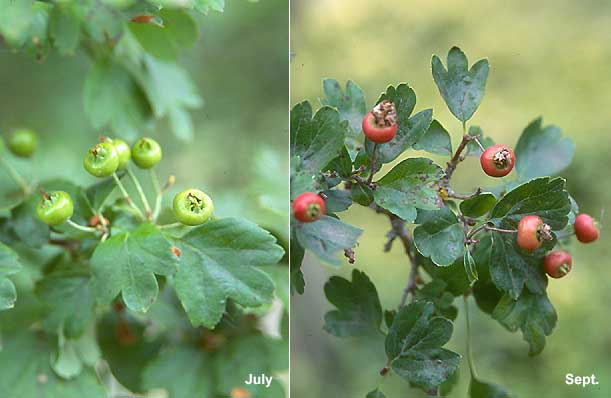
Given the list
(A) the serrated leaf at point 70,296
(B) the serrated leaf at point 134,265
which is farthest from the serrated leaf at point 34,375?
(B) the serrated leaf at point 134,265

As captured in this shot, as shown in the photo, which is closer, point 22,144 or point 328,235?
point 328,235

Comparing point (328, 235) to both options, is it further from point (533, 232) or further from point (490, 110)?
point (490, 110)

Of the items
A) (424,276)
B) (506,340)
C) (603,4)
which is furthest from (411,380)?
(603,4)

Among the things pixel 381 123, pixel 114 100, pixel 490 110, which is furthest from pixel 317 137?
pixel 490 110

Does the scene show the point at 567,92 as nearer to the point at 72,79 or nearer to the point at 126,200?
the point at 72,79

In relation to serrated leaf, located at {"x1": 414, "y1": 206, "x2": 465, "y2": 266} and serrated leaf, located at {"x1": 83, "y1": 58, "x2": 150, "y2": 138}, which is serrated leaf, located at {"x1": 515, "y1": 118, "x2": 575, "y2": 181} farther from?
serrated leaf, located at {"x1": 83, "y1": 58, "x2": 150, "y2": 138}

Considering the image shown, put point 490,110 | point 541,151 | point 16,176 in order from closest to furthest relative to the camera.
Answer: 1. point 541,151
2. point 16,176
3. point 490,110
